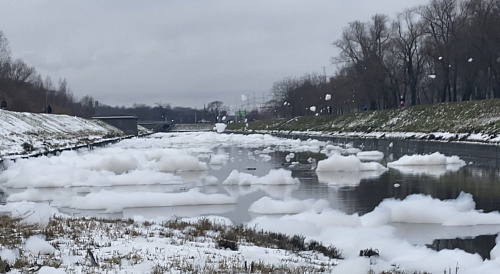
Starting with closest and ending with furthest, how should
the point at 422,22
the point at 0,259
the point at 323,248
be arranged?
the point at 0,259 < the point at 323,248 < the point at 422,22

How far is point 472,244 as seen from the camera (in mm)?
8867

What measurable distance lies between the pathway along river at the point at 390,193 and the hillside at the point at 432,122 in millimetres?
8753

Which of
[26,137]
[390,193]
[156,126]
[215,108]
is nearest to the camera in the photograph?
[390,193]

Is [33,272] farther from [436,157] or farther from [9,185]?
[436,157]

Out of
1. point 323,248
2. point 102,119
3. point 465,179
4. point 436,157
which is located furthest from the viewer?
point 102,119

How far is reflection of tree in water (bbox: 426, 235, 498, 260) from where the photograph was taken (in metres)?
8.42

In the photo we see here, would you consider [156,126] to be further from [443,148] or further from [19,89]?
[443,148]

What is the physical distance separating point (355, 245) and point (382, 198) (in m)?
5.40

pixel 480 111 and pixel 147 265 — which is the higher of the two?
pixel 480 111

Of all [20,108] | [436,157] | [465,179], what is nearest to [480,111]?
[436,157]

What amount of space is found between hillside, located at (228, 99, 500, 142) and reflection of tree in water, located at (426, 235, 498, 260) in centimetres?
1873

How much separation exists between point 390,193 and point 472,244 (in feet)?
19.5

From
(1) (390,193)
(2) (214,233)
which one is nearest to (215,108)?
(1) (390,193)

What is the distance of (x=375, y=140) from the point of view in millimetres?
43781
